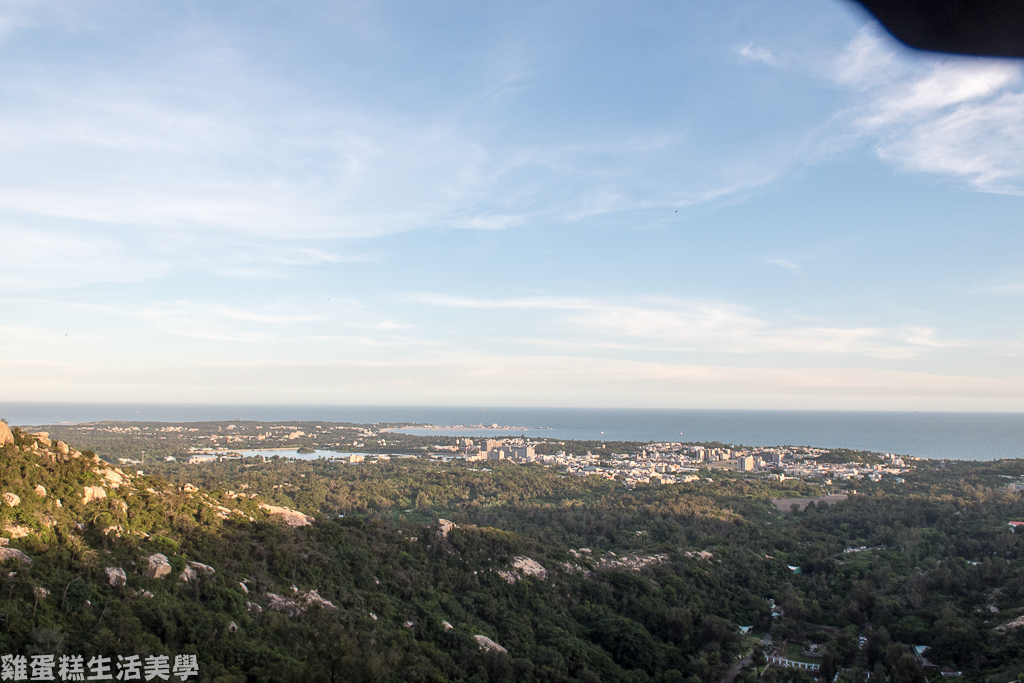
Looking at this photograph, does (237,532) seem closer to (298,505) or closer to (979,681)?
(979,681)

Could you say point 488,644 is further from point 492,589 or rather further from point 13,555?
point 13,555

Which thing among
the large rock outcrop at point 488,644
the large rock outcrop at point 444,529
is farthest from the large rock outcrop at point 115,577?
the large rock outcrop at point 444,529

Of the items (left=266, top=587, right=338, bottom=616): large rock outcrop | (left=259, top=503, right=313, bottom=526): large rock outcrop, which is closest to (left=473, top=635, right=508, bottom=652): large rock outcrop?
(left=266, top=587, right=338, bottom=616): large rock outcrop

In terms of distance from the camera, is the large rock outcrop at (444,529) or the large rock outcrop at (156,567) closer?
the large rock outcrop at (156,567)

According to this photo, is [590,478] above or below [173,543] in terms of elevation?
below

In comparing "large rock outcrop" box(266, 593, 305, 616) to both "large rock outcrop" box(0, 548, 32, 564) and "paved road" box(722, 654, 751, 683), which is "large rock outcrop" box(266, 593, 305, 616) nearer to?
"large rock outcrop" box(0, 548, 32, 564)

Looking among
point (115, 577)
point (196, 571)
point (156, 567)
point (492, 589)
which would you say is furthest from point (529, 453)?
point (115, 577)

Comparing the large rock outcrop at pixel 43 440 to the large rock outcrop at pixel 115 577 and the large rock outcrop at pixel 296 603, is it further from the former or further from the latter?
the large rock outcrop at pixel 296 603

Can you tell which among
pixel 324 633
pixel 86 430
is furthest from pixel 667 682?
pixel 86 430
